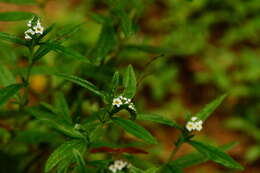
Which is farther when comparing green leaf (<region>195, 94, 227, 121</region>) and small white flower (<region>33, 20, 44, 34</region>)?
green leaf (<region>195, 94, 227, 121</region>)

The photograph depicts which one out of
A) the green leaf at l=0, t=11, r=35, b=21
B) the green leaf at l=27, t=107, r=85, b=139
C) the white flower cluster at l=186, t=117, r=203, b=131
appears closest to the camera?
the green leaf at l=27, t=107, r=85, b=139

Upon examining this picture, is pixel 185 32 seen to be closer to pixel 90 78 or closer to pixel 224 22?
pixel 224 22

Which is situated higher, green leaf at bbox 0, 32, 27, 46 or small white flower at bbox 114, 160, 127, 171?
green leaf at bbox 0, 32, 27, 46

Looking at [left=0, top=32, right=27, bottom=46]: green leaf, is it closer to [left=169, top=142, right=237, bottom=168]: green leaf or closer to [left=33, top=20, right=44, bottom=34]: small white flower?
[left=33, top=20, right=44, bottom=34]: small white flower

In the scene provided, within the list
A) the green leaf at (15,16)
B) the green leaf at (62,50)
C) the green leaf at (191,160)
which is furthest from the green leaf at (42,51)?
the green leaf at (191,160)

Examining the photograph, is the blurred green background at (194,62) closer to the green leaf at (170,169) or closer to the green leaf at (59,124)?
the green leaf at (59,124)

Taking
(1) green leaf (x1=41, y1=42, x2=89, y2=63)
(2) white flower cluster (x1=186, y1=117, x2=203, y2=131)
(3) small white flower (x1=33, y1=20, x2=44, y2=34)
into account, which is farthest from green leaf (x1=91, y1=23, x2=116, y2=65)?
(2) white flower cluster (x1=186, y1=117, x2=203, y2=131)
